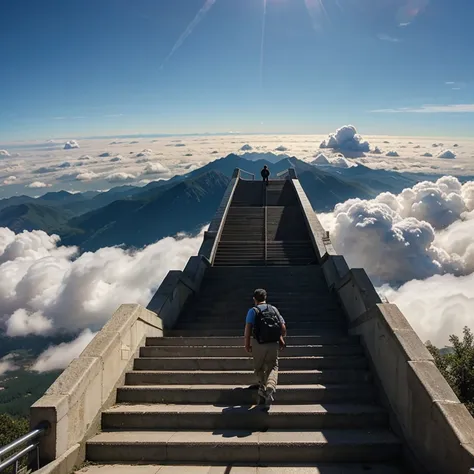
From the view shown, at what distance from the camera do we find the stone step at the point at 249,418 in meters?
6.45

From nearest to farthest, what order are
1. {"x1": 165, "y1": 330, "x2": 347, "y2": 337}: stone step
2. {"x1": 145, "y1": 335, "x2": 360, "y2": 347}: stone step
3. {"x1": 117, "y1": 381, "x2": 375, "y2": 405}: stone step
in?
{"x1": 117, "y1": 381, "x2": 375, "y2": 405}: stone step
{"x1": 145, "y1": 335, "x2": 360, "y2": 347}: stone step
{"x1": 165, "y1": 330, "x2": 347, "y2": 337}: stone step

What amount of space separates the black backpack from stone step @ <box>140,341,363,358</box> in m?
1.59

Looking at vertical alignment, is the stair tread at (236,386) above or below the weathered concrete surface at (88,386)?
below

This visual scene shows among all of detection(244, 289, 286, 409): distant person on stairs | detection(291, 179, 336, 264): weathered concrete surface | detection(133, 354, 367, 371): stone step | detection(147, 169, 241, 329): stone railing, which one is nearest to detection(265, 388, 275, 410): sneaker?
detection(244, 289, 286, 409): distant person on stairs

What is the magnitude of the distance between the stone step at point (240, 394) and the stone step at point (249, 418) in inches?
7.3

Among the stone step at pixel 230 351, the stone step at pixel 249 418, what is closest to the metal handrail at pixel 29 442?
the stone step at pixel 249 418

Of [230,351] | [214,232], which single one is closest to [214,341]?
[230,351]

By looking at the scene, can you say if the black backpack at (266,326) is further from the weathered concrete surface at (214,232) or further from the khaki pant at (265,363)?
the weathered concrete surface at (214,232)

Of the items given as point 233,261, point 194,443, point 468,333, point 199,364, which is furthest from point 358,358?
point 468,333

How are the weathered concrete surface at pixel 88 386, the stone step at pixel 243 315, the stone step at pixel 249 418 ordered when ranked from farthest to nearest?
the stone step at pixel 243 315
the stone step at pixel 249 418
the weathered concrete surface at pixel 88 386

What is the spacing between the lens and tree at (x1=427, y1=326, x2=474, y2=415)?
16766 mm

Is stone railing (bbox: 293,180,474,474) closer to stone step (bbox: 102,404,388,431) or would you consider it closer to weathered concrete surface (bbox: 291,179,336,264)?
stone step (bbox: 102,404,388,431)

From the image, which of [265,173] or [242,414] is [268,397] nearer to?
[242,414]

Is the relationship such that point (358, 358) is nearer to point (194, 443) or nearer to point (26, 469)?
point (194, 443)
